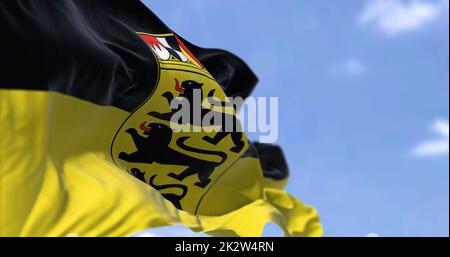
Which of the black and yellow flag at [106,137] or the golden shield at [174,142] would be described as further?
the golden shield at [174,142]

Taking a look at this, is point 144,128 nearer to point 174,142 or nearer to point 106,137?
point 174,142

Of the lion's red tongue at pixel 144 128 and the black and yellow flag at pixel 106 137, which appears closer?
the black and yellow flag at pixel 106 137

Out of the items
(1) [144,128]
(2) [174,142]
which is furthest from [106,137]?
(2) [174,142]

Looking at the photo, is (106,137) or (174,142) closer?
(106,137)

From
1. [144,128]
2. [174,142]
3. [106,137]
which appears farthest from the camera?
[174,142]

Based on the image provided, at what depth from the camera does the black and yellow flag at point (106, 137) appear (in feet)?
16.6

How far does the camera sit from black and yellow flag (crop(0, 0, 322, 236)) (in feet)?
16.6

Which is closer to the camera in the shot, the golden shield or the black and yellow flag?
the black and yellow flag

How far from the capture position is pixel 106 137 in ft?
22.4

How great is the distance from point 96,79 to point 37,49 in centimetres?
84

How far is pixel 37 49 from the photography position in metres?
5.46
